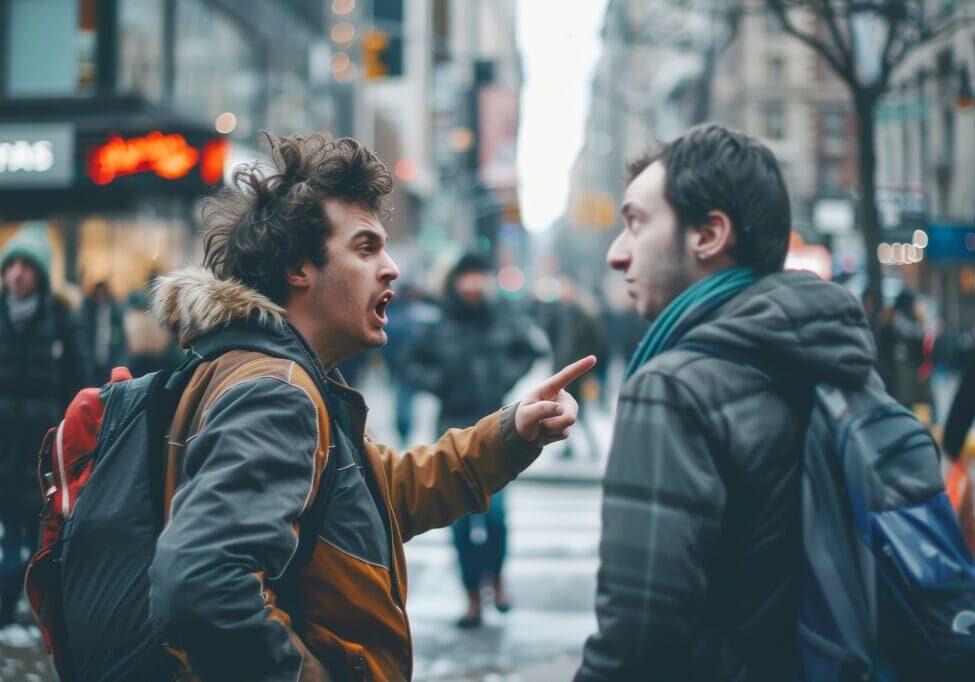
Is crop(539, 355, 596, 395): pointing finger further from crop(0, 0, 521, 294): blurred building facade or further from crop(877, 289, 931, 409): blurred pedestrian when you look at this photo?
crop(0, 0, 521, 294): blurred building facade

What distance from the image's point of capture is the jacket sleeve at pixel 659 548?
1.99 m

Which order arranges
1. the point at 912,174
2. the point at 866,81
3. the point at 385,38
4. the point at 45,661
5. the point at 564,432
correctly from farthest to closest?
the point at 912,174, the point at 385,38, the point at 866,81, the point at 45,661, the point at 564,432

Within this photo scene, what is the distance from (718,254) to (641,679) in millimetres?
897

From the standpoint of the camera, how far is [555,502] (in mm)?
11477

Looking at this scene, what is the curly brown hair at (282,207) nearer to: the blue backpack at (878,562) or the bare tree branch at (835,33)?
the blue backpack at (878,562)

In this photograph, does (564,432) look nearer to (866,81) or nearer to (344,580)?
(344,580)

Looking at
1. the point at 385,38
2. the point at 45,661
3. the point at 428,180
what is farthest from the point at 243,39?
the point at 428,180

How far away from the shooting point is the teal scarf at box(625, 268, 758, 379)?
225 centimetres

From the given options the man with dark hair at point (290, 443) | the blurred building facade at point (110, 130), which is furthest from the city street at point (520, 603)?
the blurred building facade at point (110, 130)

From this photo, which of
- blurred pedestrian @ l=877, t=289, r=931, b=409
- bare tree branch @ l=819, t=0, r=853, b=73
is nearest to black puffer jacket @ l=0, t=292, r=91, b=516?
bare tree branch @ l=819, t=0, r=853, b=73

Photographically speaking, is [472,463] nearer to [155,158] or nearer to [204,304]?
[204,304]

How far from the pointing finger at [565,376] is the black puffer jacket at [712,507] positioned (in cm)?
41

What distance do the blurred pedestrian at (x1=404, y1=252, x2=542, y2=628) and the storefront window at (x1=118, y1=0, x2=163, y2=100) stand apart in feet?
53.5

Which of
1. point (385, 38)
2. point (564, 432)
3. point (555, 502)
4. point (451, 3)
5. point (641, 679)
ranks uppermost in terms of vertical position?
point (451, 3)
